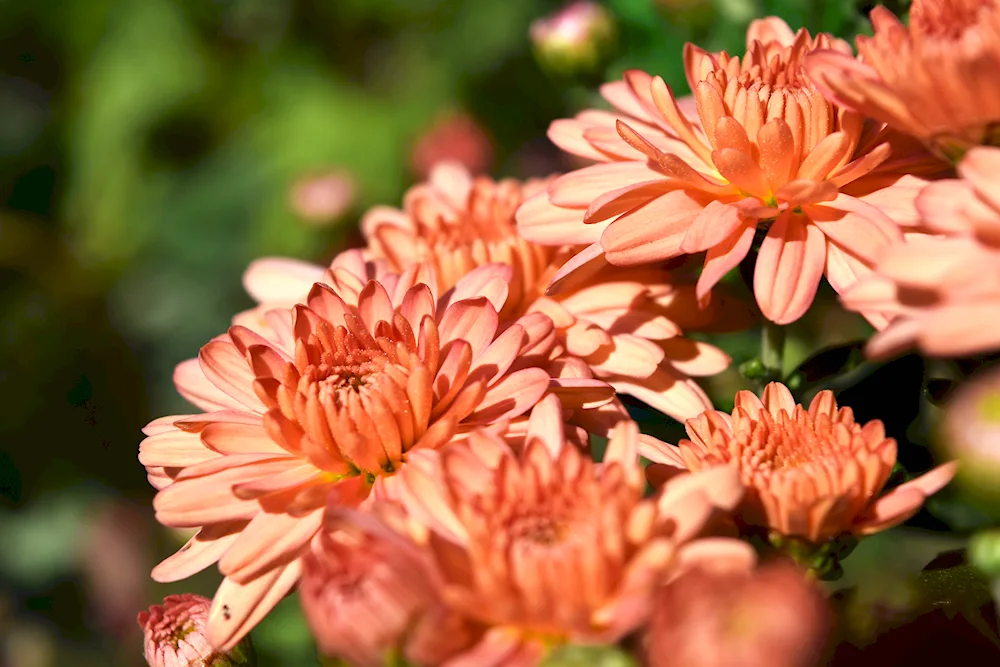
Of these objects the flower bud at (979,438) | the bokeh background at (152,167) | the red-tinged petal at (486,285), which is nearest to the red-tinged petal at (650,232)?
the red-tinged petal at (486,285)

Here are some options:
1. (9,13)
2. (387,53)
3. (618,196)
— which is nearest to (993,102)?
(618,196)

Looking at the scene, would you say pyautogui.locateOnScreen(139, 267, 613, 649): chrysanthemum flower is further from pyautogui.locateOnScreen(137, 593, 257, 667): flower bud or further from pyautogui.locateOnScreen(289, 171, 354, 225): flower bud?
pyautogui.locateOnScreen(289, 171, 354, 225): flower bud

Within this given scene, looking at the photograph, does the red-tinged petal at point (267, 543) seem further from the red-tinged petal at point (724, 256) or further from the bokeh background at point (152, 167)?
the bokeh background at point (152, 167)

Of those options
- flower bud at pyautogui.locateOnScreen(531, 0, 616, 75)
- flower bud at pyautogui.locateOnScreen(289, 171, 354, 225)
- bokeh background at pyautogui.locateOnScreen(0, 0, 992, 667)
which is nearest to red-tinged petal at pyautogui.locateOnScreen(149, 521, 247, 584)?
flower bud at pyautogui.locateOnScreen(531, 0, 616, 75)

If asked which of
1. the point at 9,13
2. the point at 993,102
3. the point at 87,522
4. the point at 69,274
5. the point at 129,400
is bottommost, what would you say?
the point at 87,522

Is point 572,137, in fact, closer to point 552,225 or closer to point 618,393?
point 552,225

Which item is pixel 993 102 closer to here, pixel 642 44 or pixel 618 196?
pixel 618 196

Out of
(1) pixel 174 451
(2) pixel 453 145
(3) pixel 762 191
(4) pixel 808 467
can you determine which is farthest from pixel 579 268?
(2) pixel 453 145
